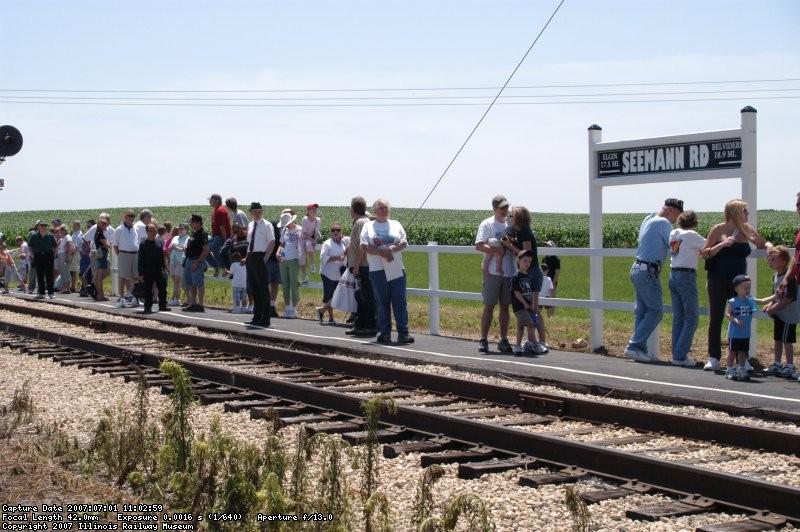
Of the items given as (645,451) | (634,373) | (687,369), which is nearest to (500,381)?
(634,373)

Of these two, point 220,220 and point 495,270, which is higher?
point 220,220

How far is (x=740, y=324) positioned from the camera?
10750 millimetres

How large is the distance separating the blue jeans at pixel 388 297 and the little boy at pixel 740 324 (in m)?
4.91

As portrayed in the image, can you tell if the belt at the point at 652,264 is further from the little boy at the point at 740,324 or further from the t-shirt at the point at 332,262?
the t-shirt at the point at 332,262

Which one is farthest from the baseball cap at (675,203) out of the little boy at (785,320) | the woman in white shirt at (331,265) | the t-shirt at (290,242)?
the t-shirt at (290,242)

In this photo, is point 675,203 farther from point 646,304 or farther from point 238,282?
point 238,282

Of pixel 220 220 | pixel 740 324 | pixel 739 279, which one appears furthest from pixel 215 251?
pixel 740 324

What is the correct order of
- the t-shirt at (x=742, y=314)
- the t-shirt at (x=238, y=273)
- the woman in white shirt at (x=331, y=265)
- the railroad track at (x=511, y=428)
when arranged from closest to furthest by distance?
the railroad track at (x=511, y=428), the t-shirt at (x=742, y=314), the woman in white shirt at (x=331, y=265), the t-shirt at (x=238, y=273)

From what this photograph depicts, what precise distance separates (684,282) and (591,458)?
5.70 metres

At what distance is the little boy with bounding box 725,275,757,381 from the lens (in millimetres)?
10812

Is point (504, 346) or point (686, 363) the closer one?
point (686, 363)

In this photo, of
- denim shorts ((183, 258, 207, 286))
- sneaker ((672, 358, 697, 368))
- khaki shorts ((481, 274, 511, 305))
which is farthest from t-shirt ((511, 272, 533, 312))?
denim shorts ((183, 258, 207, 286))

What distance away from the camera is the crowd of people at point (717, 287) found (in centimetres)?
1100

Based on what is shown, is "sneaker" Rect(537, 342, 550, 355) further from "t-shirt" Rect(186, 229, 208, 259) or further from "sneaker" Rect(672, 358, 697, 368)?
"t-shirt" Rect(186, 229, 208, 259)
